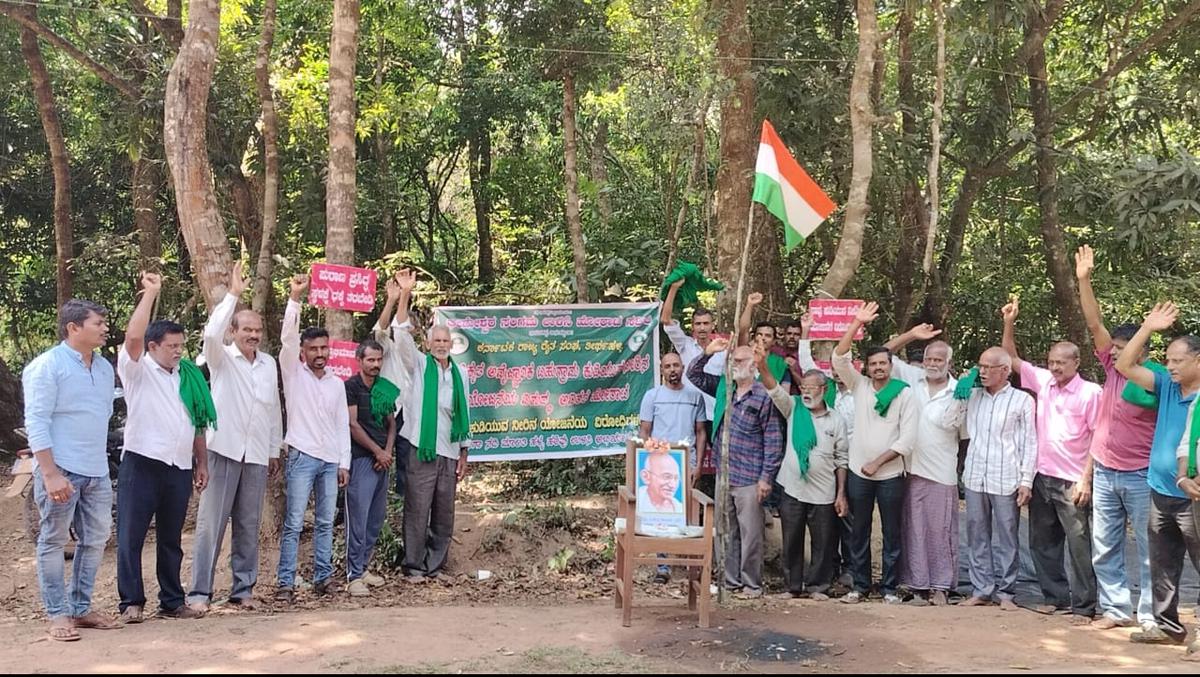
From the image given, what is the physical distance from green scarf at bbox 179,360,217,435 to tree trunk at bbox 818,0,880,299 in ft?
13.5

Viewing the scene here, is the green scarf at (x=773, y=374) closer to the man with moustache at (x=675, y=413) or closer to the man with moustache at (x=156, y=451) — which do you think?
the man with moustache at (x=675, y=413)

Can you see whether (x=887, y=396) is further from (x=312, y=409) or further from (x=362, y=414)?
(x=312, y=409)

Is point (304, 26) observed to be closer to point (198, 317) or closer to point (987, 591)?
point (198, 317)

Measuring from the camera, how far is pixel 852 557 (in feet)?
19.6

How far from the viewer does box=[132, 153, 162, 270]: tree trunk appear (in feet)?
36.2

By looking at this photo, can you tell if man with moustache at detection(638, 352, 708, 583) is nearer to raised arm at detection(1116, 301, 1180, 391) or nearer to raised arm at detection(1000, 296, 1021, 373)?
raised arm at detection(1000, 296, 1021, 373)

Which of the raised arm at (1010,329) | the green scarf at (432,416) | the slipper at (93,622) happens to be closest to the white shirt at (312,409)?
the green scarf at (432,416)

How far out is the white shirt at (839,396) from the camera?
603 cm

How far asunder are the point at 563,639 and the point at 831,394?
2618mm

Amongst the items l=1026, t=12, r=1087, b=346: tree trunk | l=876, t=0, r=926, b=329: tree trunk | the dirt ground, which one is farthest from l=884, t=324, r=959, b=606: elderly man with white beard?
l=1026, t=12, r=1087, b=346: tree trunk

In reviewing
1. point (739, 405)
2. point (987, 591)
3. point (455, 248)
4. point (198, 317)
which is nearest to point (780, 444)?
point (739, 405)

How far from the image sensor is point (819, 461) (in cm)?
588

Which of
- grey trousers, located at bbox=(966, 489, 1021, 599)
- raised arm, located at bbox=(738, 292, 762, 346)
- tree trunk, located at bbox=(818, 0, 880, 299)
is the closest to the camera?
grey trousers, located at bbox=(966, 489, 1021, 599)

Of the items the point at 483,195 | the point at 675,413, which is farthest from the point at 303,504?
the point at 483,195
